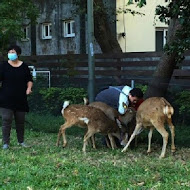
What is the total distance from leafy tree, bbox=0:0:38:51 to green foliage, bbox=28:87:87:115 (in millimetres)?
2603

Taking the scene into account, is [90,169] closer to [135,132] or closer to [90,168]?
[90,168]

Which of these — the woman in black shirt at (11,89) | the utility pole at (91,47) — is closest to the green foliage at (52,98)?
Answer: the utility pole at (91,47)

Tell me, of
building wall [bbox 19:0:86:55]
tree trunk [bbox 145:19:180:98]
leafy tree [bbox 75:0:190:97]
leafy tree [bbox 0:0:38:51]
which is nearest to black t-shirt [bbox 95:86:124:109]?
leafy tree [bbox 75:0:190:97]

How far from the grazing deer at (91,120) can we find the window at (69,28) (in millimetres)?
13714

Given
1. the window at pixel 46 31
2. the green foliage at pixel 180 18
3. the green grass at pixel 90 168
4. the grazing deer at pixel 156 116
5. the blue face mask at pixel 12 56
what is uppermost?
the window at pixel 46 31

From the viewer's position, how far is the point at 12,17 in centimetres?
1259

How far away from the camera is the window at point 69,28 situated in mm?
22128

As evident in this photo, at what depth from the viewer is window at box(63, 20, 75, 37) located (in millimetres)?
22128

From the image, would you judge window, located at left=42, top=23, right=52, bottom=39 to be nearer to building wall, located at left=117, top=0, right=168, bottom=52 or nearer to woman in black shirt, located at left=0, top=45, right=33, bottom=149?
building wall, located at left=117, top=0, right=168, bottom=52

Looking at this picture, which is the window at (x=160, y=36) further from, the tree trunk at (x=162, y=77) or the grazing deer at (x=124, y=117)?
the grazing deer at (x=124, y=117)

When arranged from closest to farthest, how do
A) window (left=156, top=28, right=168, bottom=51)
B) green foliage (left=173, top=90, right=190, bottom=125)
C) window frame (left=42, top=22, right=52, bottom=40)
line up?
green foliage (left=173, top=90, right=190, bottom=125) < window (left=156, top=28, right=168, bottom=51) < window frame (left=42, top=22, right=52, bottom=40)

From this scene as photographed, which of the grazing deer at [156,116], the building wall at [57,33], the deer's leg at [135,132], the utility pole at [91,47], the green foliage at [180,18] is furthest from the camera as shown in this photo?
the building wall at [57,33]

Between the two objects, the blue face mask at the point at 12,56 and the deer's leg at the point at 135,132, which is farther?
the blue face mask at the point at 12,56

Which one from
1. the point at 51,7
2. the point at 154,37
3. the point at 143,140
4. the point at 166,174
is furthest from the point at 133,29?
the point at 166,174
